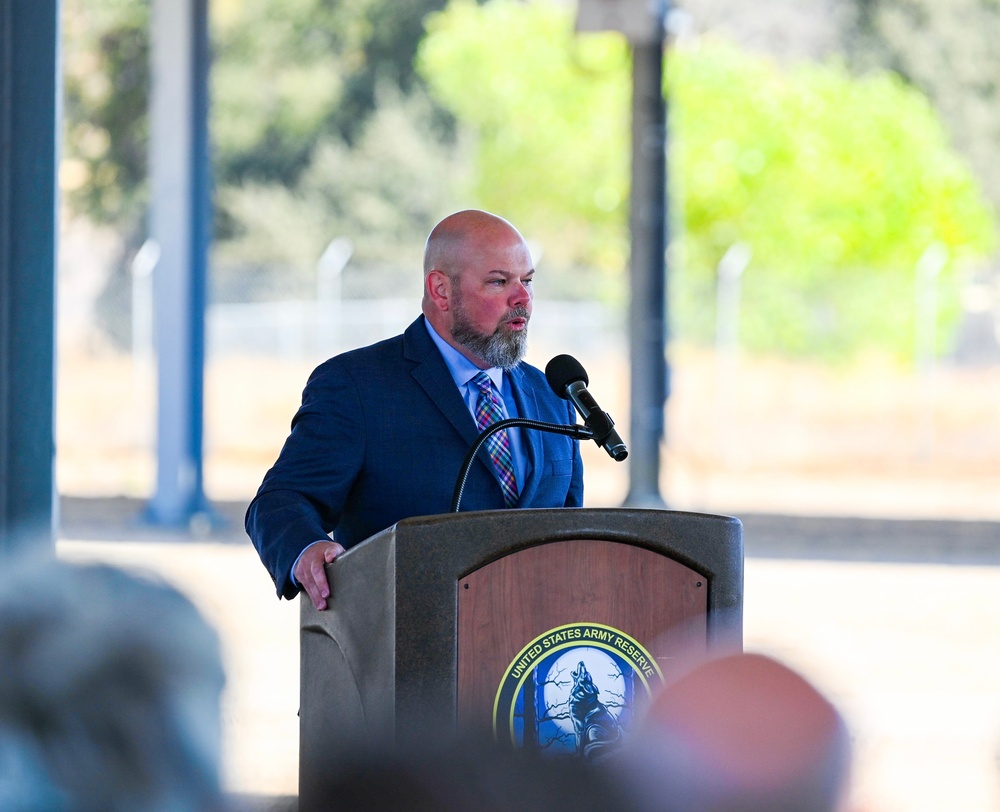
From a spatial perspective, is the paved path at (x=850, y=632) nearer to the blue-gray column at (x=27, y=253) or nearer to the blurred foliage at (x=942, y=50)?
the blue-gray column at (x=27, y=253)

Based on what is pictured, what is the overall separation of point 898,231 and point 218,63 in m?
11.4

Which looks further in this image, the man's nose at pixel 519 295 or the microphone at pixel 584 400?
the man's nose at pixel 519 295

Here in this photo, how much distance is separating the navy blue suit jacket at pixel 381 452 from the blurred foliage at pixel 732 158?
15169mm

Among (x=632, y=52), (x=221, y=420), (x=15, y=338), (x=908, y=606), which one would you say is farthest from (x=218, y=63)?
(x=15, y=338)

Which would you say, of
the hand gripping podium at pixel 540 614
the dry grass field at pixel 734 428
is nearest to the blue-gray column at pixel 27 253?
the hand gripping podium at pixel 540 614

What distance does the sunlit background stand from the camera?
47.9 ft

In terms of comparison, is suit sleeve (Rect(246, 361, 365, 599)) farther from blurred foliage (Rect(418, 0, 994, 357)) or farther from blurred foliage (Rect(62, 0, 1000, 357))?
blurred foliage (Rect(418, 0, 994, 357))

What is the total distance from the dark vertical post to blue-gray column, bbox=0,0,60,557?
557cm

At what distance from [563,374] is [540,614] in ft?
2.02

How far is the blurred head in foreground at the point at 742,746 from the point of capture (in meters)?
0.72

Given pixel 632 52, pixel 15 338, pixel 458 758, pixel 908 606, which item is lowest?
pixel 908 606

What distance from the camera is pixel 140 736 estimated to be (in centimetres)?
68

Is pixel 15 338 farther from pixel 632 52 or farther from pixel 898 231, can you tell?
pixel 898 231

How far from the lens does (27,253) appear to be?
157 inches
